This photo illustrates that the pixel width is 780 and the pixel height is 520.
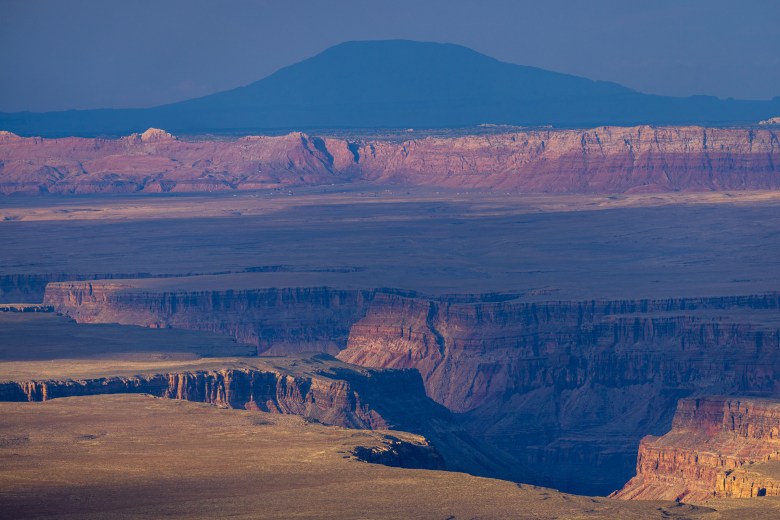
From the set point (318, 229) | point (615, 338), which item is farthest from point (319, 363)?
point (318, 229)

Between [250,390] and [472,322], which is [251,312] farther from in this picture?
[250,390]

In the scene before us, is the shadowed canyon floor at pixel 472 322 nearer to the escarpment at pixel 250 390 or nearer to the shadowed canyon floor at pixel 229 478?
the escarpment at pixel 250 390

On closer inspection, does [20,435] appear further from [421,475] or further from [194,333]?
[194,333]

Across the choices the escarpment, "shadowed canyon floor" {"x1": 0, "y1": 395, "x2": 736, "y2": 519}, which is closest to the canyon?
the escarpment

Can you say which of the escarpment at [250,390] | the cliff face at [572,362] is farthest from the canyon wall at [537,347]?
the escarpment at [250,390]

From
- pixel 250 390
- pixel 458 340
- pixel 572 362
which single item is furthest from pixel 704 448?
pixel 458 340

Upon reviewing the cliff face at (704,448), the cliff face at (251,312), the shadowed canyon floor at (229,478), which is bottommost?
the cliff face at (704,448)

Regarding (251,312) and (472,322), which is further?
(251,312)
